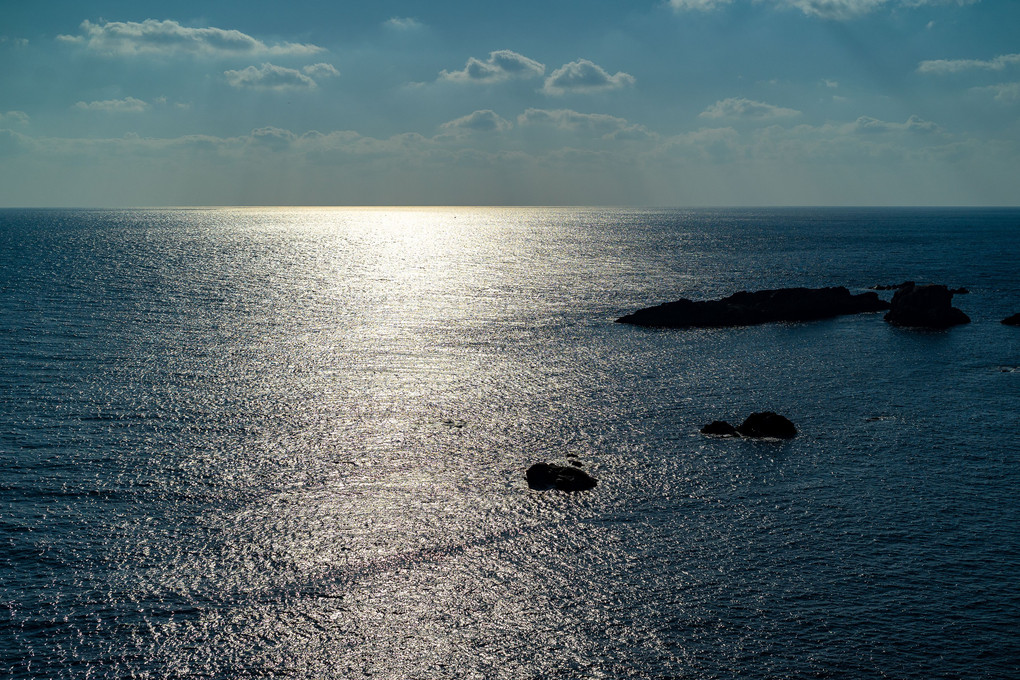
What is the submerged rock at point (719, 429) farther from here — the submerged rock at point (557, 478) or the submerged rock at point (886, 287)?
the submerged rock at point (886, 287)

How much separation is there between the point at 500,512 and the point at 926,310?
93.9 metres

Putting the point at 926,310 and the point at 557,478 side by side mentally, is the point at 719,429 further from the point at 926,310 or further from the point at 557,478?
the point at 926,310

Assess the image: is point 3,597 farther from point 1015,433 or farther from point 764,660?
point 1015,433

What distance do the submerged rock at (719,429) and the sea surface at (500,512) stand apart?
1320 millimetres

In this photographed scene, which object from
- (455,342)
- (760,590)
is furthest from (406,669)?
(455,342)

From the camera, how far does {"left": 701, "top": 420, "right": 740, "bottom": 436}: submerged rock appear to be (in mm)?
64938

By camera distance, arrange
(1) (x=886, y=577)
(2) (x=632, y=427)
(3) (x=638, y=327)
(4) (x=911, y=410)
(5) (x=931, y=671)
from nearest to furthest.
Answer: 1. (5) (x=931, y=671)
2. (1) (x=886, y=577)
3. (2) (x=632, y=427)
4. (4) (x=911, y=410)
5. (3) (x=638, y=327)

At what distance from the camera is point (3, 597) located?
125 feet

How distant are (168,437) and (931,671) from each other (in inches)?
2179

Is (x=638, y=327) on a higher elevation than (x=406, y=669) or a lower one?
higher

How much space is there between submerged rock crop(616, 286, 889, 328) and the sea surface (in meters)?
18.1

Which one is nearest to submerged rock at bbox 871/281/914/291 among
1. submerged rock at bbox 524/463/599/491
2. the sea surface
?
the sea surface

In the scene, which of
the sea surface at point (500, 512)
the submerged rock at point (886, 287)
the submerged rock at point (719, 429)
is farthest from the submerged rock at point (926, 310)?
the submerged rock at point (719, 429)

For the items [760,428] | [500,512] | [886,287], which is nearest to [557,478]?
[500,512]
